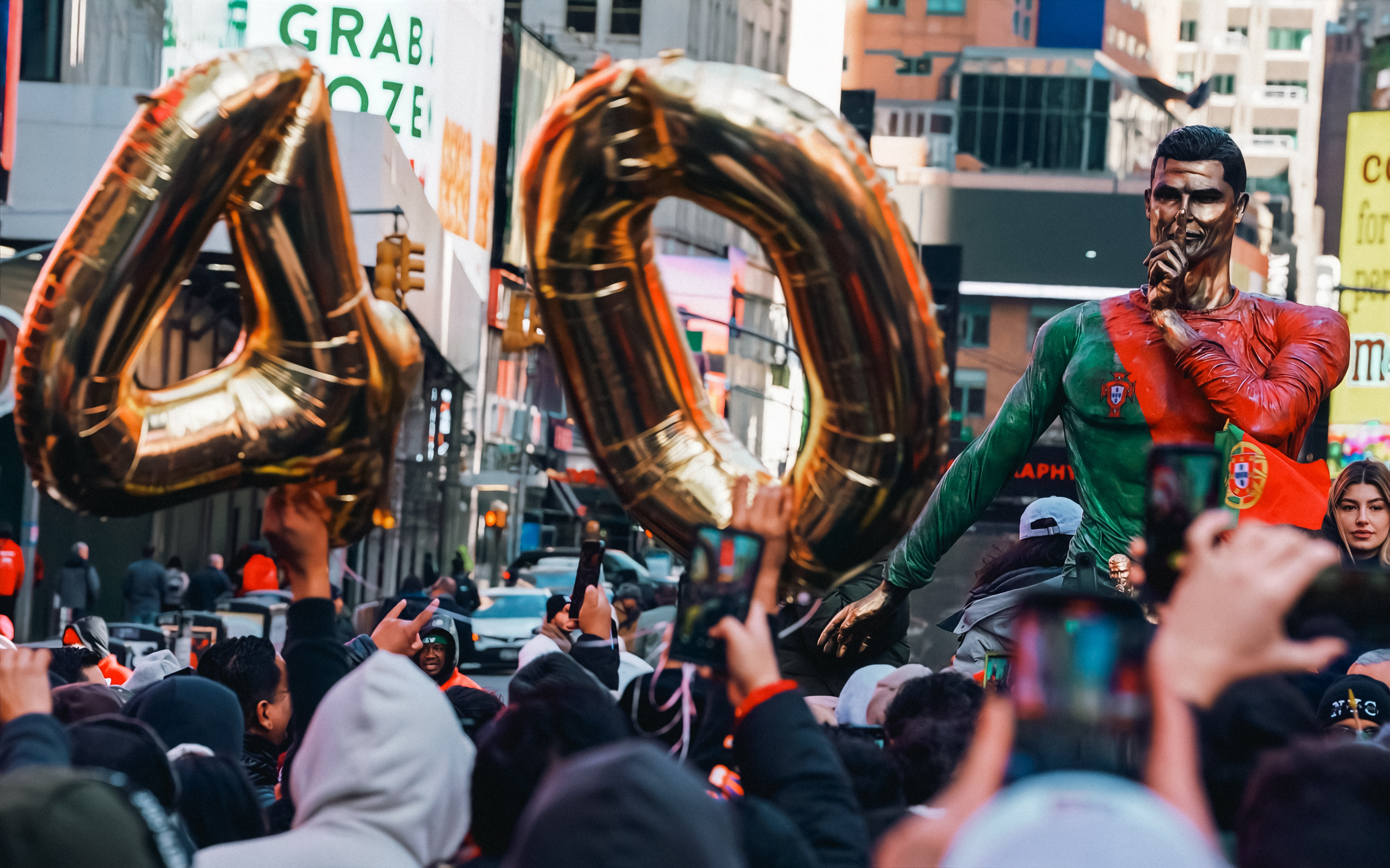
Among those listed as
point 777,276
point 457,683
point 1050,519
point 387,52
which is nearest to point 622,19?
point 387,52

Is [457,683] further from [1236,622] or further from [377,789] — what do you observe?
[1236,622]

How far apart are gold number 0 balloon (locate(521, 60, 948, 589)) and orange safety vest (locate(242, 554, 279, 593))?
18465mm

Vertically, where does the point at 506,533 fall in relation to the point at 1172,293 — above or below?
below

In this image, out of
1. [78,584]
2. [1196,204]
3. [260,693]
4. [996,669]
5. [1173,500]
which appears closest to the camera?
[1173,500]

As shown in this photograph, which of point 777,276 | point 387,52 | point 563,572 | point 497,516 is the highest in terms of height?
point 387,52

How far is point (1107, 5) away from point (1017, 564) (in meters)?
77.6

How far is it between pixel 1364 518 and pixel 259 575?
17208 millimetres

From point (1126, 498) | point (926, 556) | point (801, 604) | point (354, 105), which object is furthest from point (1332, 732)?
point (354, 105)

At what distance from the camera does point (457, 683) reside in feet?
19.2

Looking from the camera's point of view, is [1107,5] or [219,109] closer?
[219,109]

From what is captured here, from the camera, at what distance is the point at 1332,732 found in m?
3.82

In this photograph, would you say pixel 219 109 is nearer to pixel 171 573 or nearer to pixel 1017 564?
pixel 1017 564

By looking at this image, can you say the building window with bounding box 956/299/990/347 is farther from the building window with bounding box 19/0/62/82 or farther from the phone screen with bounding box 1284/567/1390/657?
the phone screen with bounding box 1284/567/1390/657

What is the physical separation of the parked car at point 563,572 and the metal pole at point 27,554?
7.11 m
